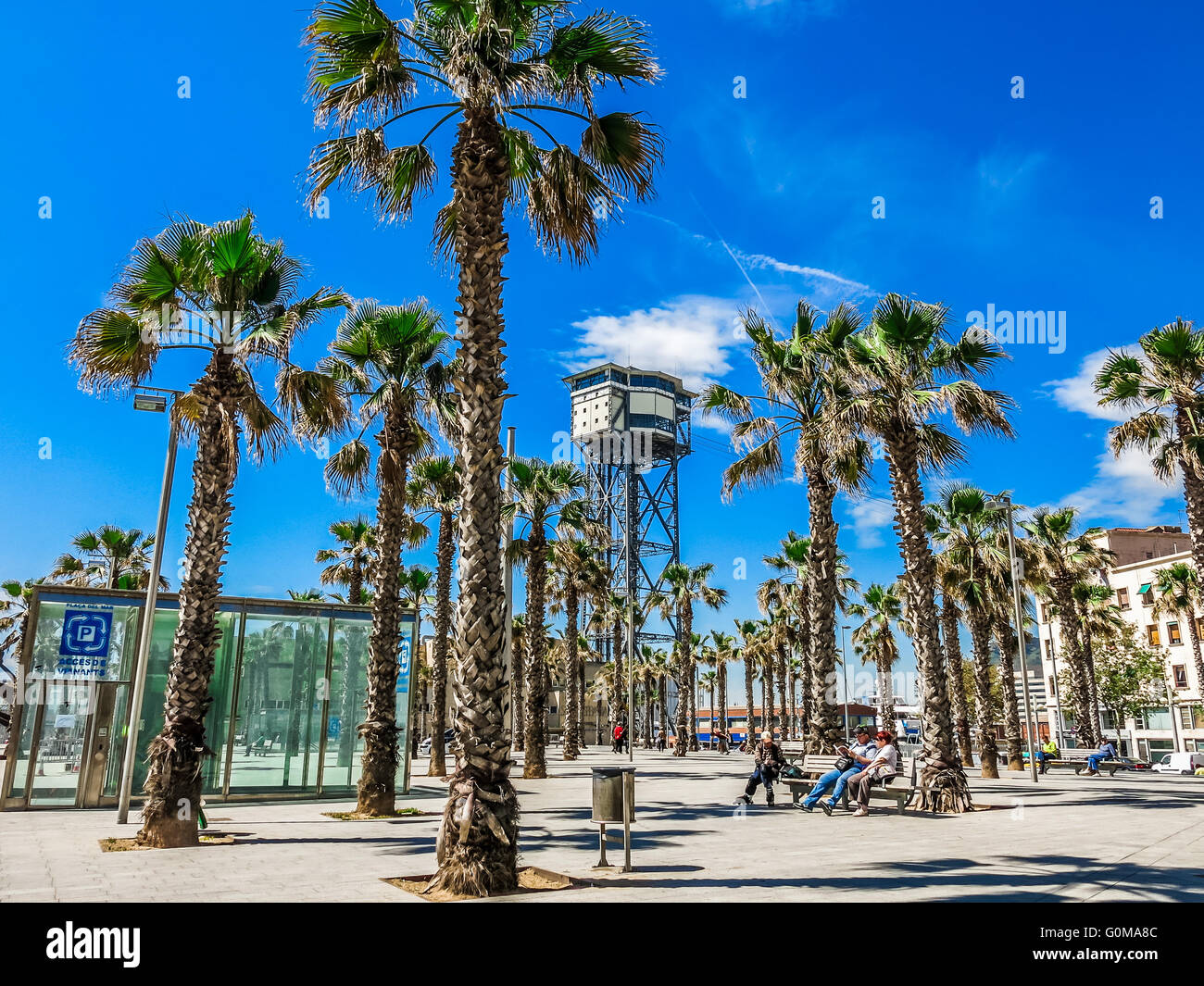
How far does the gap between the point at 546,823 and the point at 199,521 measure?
7.29 metres

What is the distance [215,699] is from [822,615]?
13.6 meters

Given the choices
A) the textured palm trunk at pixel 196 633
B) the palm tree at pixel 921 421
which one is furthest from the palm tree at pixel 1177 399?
the textured palm trunk at pixel 196 633

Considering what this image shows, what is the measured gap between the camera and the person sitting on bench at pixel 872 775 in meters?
15.1

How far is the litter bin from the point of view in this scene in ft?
29.3

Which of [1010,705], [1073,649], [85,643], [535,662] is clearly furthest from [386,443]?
[1073,649]

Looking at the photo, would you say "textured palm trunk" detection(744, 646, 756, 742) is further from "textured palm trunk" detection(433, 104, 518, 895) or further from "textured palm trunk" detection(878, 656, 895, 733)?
"textured palm trunk" detection(433, 104, 518, 895)

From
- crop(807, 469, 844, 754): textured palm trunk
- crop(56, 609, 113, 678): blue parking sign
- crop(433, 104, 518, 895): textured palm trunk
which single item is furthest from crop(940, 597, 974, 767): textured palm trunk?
crop(56, 609, 113, 678): blue parking sign

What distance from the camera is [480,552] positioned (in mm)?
8344

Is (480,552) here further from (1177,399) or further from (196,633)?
(1177,399)

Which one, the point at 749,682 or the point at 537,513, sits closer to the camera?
the point at 537,513

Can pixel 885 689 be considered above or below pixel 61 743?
above
